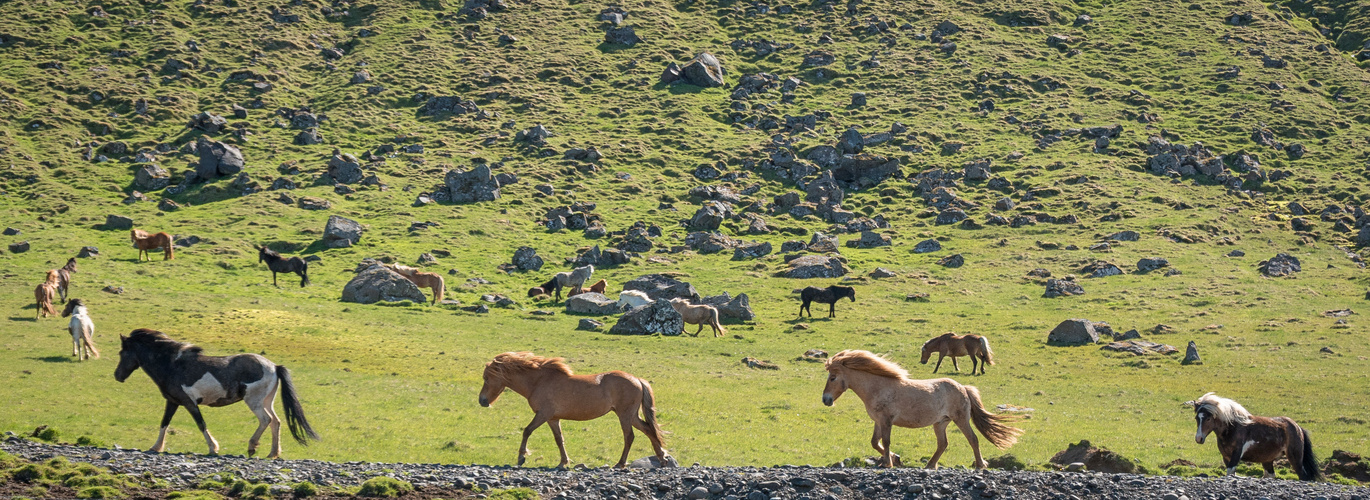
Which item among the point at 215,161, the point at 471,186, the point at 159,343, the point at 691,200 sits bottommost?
the point at 691,200

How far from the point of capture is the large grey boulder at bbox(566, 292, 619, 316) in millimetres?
44656

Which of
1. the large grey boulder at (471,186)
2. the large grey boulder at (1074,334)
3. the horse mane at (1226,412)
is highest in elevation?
the horse mane at (1226,412)

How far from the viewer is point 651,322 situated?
40250mm

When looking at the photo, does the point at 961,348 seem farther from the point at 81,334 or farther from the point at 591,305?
the point at 81,334

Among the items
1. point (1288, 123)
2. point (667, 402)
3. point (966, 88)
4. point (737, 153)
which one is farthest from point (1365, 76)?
point (667, 402)

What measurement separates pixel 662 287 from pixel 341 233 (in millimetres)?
22144

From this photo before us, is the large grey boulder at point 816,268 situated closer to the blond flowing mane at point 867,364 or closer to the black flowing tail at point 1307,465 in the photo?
the blond flowing mane at point 867,364

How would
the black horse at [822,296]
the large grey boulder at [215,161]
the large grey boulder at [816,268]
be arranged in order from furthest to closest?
the large grey boulder at [215,161] → the large grey boulder at [816,268] → the black horse at [822,296]

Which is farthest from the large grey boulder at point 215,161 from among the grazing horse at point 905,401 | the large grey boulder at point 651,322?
the grazing horse at point 905,401

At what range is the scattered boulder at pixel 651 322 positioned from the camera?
40062mm

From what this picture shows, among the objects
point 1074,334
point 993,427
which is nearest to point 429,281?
point 1074,334

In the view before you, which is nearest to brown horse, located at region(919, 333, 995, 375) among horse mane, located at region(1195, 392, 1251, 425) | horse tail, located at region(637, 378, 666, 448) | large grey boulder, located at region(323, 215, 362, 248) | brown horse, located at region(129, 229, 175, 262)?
horse mane, located at region(1195, 392, 1251, 425)

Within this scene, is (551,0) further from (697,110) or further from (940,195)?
(940,195)

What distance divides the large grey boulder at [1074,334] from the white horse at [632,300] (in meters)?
18.0
